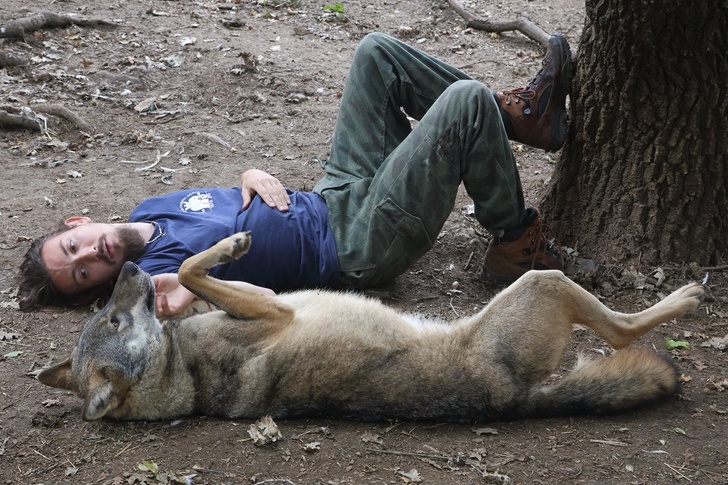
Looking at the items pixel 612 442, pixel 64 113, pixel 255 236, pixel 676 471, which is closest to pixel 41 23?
pixel 64 113

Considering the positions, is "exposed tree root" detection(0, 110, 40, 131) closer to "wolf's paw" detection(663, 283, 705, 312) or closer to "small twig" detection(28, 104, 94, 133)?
"small twig" detection(28, 104, 94, 133)

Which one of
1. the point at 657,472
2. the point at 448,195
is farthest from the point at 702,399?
the point at 448,195

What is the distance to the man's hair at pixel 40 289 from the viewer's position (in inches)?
212

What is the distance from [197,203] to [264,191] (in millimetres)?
493

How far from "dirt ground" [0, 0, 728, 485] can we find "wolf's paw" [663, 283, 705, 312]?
42 centimetres

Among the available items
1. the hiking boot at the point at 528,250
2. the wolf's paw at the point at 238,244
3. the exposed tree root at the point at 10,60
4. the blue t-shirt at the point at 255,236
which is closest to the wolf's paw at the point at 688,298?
the hiking boot at the point at 528,250

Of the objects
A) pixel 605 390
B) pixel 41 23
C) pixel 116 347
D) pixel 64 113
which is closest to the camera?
pixel 605 390

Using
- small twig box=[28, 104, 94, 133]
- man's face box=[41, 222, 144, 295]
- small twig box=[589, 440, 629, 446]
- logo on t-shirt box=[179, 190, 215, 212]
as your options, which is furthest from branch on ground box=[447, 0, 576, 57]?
small twig box=[589, 440, 629, 446]

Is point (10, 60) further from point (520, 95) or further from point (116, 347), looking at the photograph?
point (520, 95)

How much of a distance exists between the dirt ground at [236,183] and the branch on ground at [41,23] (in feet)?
0.42

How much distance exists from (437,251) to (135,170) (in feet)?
10.7

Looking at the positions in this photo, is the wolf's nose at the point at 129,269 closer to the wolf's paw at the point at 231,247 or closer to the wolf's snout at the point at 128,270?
the wolf's snout at the point at 128,270

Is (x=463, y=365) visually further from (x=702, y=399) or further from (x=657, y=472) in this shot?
(x=702, y=399)

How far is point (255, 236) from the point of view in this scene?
5320mm
